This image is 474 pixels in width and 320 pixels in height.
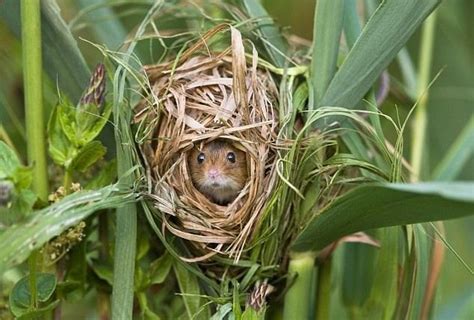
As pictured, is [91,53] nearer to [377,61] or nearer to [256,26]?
[256,26]

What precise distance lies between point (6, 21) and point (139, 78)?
0.15 metres

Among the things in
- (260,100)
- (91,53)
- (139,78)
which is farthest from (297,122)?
(91,53)

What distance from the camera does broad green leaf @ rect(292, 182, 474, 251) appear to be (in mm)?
633

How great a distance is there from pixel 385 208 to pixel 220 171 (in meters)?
0.22

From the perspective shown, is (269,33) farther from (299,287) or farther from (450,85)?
(450,85)

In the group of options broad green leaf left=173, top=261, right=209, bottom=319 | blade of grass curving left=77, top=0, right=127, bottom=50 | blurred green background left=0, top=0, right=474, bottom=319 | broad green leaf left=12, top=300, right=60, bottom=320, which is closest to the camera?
broad green leaf left=12, top=300, right=60, bottom=320

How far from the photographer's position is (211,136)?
883 millimetres

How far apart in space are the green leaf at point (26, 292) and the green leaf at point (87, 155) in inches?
4.6

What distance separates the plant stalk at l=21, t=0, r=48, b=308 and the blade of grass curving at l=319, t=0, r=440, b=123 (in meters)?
0.29

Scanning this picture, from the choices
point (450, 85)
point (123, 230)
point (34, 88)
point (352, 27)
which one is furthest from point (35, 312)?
point (450, 85)

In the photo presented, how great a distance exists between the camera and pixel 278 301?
3.07 ft

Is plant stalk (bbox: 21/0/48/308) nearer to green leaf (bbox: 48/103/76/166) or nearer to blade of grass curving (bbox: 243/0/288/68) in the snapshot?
green leaf (bbox: 48/103/76/166)

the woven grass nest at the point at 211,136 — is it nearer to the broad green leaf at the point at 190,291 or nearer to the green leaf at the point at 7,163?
the broad green leaf at the point at 190,291

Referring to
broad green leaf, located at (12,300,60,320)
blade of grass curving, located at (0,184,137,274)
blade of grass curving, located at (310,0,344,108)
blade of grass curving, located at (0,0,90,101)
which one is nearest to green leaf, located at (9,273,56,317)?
broad green leaf, located at (12,300,60,320)
